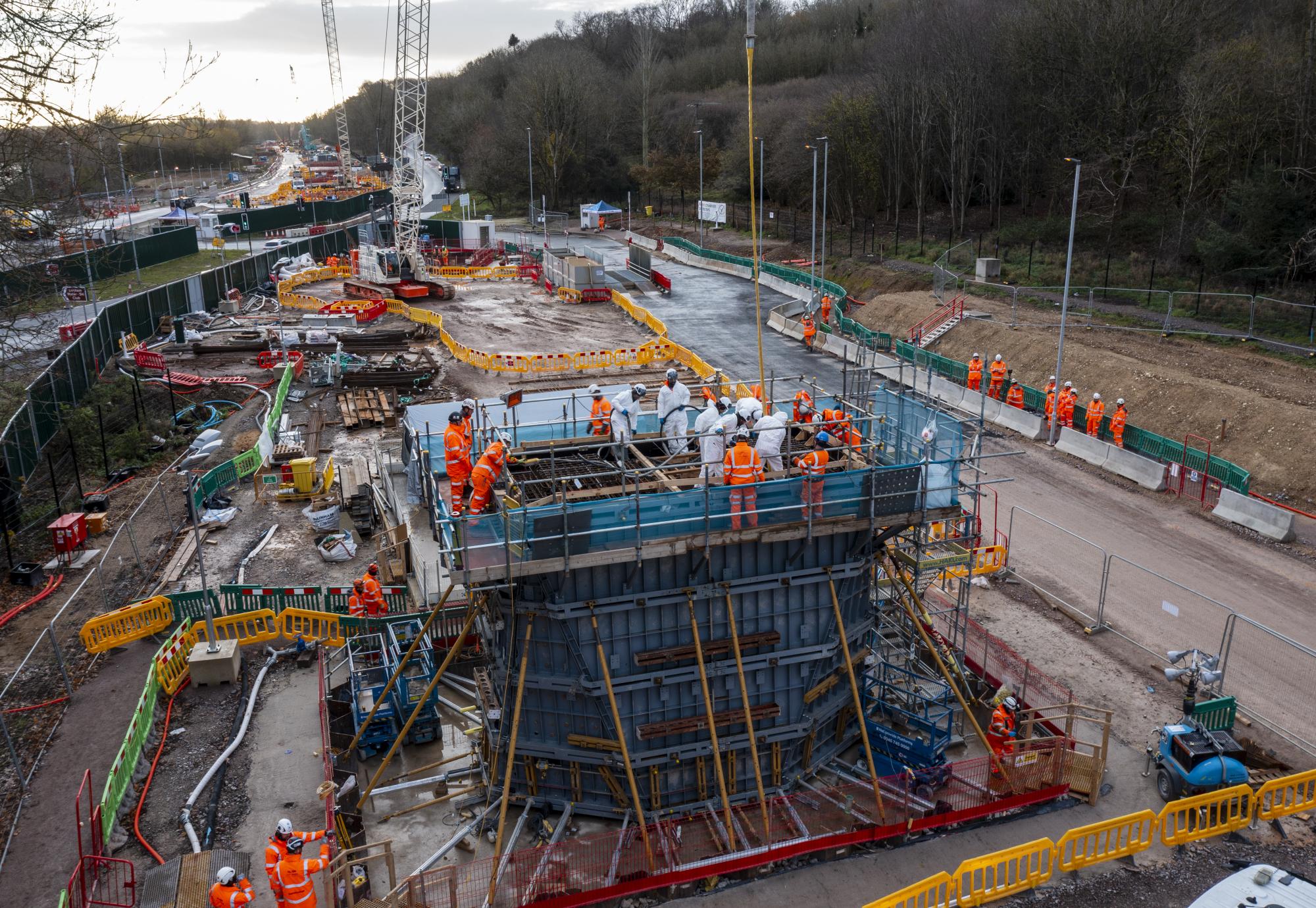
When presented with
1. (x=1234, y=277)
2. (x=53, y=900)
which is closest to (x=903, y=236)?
(x=1234, y=277)

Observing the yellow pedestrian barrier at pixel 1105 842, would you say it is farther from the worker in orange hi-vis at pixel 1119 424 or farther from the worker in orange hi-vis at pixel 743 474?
the worker in orange hi-vis at pixel 1119 424

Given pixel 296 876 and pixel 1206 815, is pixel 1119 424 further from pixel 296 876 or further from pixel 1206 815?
pixel 296 876

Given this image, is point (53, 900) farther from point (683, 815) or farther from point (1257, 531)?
point (1257, 531)

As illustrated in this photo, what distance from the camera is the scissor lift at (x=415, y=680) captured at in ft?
52.0

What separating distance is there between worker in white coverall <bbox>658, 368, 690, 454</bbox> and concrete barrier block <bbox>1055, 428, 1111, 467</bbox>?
16.5 metres

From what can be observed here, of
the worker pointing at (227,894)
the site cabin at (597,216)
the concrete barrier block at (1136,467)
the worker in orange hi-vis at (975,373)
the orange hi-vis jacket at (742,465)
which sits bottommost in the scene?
the concrete barrier block at (1136,467)

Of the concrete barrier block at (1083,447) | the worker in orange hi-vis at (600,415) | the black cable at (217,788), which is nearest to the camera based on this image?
the black cable at (217,788)

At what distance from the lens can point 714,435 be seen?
570 inches

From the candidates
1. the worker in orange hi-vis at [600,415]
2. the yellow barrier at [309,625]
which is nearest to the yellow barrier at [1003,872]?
the worker in orange hi-vis at [600,415]

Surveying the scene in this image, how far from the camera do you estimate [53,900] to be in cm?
1188

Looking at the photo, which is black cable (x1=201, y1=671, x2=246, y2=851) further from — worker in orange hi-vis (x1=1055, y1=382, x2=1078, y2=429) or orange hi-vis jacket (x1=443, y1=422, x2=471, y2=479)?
worker in orange hi-vis (x1=1055, y1=382, x2=1078, y2=429)

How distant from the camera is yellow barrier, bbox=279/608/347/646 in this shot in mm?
18844

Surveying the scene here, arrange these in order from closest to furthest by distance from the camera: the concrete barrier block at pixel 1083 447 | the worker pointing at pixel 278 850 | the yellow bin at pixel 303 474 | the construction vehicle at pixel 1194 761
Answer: the worker pointing at pixel 278 850 → the construction vehicle at pixel 1194 761 → the yellow bin at pixel 303 474 → the concrete barrier block at pixel 1083 447

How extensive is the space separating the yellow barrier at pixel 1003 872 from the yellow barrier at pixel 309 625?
12113 mm
